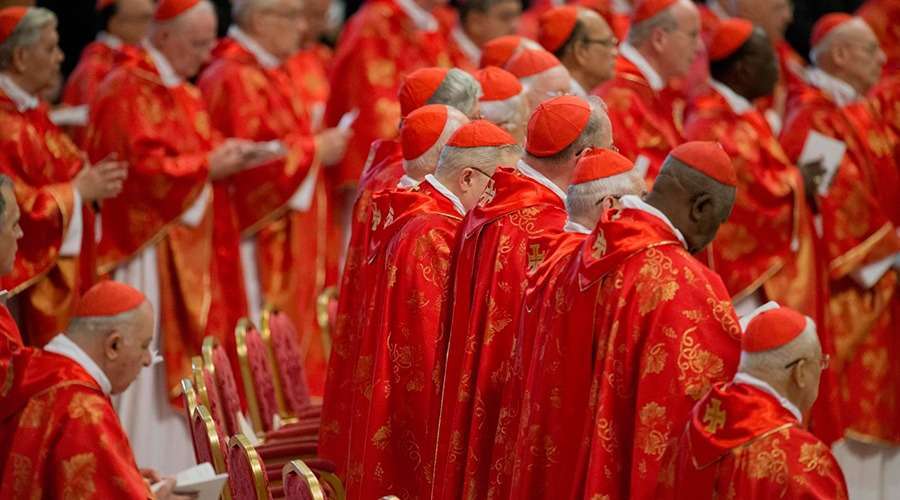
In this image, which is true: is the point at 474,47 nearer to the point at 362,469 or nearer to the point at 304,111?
the point at 304,111

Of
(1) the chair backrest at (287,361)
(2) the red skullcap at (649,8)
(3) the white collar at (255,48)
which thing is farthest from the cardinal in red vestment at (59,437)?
(3) the white collar at (255,48)

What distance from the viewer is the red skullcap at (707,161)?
3992mm

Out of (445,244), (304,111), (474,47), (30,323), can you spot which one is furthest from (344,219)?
(445,244)

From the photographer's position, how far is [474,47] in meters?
9.36

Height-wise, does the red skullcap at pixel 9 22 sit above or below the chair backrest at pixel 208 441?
above

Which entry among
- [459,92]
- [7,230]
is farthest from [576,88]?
[7,230]

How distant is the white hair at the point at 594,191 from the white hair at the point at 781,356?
680 mm

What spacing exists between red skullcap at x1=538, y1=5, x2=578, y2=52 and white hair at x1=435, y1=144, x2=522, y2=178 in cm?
189

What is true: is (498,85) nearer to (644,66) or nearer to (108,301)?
(644,66)

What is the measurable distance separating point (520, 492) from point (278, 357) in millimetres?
2250

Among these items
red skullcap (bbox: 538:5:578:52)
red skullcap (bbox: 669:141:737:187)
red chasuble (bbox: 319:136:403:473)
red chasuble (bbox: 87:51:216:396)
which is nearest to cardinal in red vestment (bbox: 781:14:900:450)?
red skullcap (bbox: 538:5:578:52)

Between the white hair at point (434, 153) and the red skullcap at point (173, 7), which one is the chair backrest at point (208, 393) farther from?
the red skullcap at point (173, 7)

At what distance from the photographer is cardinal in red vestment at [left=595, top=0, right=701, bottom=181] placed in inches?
270

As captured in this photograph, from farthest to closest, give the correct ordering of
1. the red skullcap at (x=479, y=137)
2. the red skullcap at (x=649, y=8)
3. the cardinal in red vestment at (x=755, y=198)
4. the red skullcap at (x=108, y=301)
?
the cardinal in red vestment at (x=755, y=198) < the red skullcap at (x=649, y=8) < the red skullcap at (x=479, y=137) < the red skullcap at (x=108, y=301)
